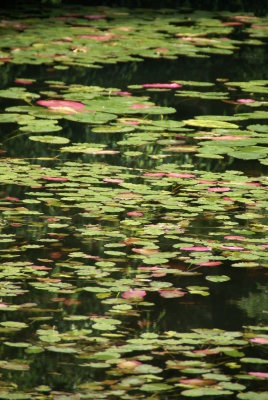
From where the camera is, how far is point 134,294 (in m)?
3.91

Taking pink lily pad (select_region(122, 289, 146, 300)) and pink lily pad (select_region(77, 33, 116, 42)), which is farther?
pink lily pad (select_region(77, 33, 116, 42))

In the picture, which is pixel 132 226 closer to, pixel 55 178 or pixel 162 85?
pixel 55 178

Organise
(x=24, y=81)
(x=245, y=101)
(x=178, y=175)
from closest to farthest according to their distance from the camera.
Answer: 1. (x=178, y=175)
2. (x=245, y=101)
3. (x=24, y=81)

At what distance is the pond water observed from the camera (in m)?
3.39

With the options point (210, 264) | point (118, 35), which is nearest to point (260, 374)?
point (210, 264)

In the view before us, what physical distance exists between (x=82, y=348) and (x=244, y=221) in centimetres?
144

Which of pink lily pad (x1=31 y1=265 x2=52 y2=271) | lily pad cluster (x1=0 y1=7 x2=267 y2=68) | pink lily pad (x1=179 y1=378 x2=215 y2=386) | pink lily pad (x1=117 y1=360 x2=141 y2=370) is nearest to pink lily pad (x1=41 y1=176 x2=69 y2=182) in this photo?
pink lily pad (x1=31 y1=265 x2=52 y2=271)

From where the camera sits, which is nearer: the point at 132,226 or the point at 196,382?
the point at 196,382

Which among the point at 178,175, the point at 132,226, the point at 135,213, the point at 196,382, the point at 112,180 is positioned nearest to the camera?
the point at 196,382

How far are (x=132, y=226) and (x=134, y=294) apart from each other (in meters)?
0.77

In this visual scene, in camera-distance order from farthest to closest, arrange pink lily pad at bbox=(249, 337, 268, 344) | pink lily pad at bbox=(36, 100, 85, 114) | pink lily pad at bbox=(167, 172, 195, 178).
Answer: pink lily pad at bbox=(36, 100, 85, 114) → pink lily pad at bbox=(167, 172, 195, 178) → pink lily pad at bbox=(249, 337, 268, 344)

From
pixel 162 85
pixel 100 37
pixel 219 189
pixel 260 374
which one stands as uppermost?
pixel 100 37

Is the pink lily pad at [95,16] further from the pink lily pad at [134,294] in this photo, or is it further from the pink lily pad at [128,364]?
the pink lily pad at [128,364]

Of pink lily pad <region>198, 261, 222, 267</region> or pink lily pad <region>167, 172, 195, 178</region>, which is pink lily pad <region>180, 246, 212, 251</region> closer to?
pink lily pad <region>198, 261, 222, 267</region>
